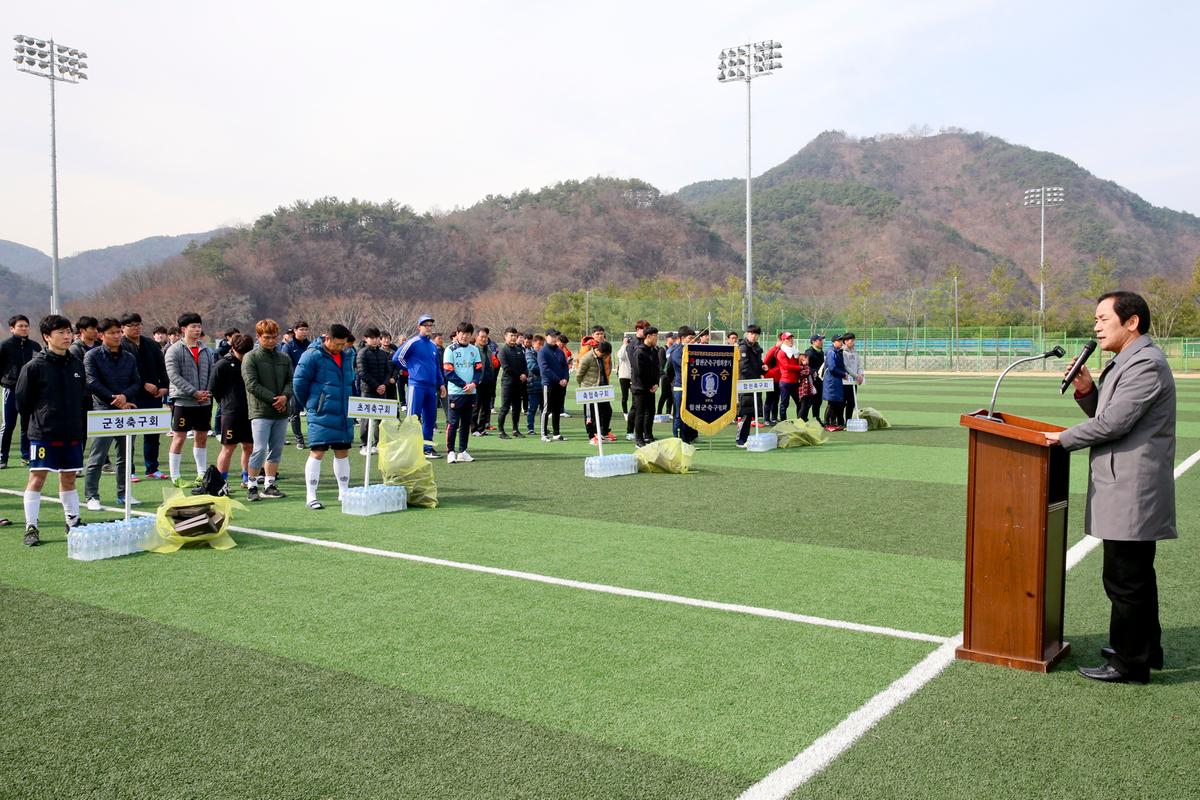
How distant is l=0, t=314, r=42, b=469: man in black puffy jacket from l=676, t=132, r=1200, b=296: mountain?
10173 centimetres

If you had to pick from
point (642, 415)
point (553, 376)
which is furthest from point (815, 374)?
point (553, 376)

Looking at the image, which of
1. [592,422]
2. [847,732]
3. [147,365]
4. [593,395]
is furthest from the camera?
[592,422]

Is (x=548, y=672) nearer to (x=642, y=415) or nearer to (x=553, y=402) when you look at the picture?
(x=642, y=415)

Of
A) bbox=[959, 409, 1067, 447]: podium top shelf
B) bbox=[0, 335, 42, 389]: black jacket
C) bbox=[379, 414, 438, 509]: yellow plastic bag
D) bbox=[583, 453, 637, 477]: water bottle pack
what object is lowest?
bbox=[583, 453, 637, 477]: water bottle pack

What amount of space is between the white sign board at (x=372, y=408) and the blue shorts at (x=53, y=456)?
2.40 metres

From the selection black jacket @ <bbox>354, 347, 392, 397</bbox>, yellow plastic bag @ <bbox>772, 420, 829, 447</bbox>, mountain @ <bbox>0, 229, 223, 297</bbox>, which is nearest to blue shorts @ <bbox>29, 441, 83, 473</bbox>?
black jacket @ <bbox>354, 347, 392, 397</bbox>

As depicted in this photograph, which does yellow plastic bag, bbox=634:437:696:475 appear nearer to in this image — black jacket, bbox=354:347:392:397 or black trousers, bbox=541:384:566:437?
black jacket, bbox=354:347:392:397

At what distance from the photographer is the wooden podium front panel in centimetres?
442

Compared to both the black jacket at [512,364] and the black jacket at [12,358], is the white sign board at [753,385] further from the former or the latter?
the black jacket at [12,358]

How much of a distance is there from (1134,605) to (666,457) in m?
7.42

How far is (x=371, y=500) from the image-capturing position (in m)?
8.75

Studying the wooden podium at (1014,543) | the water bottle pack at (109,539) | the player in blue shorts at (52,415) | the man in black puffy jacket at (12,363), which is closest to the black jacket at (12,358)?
the man in black puffy jacket at (12,363)

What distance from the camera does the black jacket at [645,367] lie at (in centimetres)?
1373

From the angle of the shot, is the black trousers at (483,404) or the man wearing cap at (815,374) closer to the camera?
the black trousers at (483,404)
